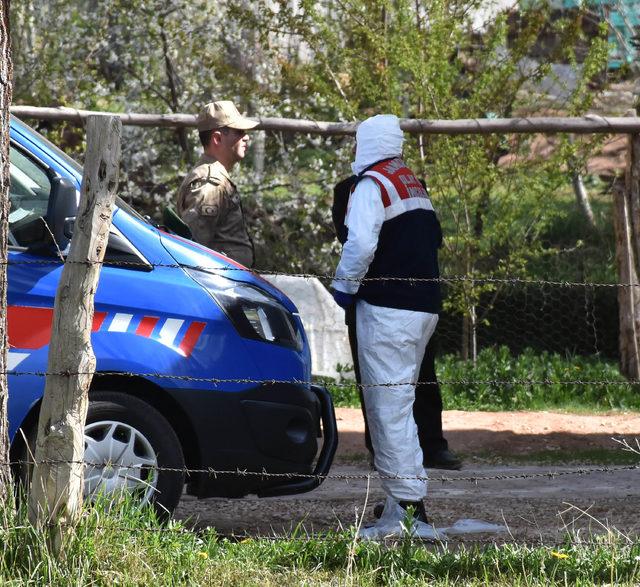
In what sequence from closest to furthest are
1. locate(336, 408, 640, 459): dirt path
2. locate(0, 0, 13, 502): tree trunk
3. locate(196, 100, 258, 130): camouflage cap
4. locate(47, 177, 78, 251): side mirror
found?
locate(0, 0, 13, 502): tree trunk < locate(47, 177, 78, 251): side mirror < locate(196, 100, 258, 130): camouflage cap < locate(336, 408, 640, 459): dirt path

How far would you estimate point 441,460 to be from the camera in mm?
7305

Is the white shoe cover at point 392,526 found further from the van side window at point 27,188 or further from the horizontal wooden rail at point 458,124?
the horizontal wooden rail at point 458,124

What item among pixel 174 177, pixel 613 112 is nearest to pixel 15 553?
pixel 174 177

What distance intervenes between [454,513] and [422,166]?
4.66 metres

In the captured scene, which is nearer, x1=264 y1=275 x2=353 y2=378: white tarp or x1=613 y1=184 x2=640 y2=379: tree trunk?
x1=613 y1=184 x2=640 y2=379: tree trunk

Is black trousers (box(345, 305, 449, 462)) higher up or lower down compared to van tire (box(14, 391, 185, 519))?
lower down

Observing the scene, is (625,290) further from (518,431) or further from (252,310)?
(252,310)

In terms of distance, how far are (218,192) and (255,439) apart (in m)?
2.10

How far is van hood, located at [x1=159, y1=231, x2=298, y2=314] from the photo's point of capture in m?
5.21

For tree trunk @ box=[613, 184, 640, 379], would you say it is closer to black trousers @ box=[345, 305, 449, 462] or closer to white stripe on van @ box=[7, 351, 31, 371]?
black trousers @ box=[345, 305, 449, 462]

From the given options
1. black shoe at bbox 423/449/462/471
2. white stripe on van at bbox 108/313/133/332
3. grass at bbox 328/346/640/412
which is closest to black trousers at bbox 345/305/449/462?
black shoe at bbox 423/449/462/471

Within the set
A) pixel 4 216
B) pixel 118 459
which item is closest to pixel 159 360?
pixel 118 459

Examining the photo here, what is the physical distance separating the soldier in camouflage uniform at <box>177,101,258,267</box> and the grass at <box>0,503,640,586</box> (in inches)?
94.6

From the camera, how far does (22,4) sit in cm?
1326
